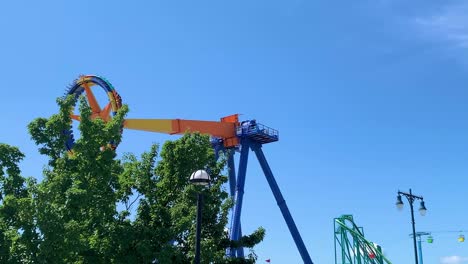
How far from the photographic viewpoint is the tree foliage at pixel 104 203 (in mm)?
17031

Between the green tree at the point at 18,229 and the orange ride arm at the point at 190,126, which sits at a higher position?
the orange ride arm at the point at 190,126

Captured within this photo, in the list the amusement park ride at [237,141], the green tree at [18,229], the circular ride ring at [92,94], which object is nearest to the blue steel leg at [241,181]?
the amusement park ride at [237,141]

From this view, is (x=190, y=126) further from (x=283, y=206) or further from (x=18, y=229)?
(x=18, y=229)

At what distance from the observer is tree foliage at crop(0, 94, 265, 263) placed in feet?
55.9

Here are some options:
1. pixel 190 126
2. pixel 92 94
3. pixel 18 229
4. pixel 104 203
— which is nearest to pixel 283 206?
pixel 190 126

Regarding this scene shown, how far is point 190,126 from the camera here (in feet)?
156

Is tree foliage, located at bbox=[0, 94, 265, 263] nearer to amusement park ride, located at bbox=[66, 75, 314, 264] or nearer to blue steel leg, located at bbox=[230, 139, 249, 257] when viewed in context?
amusement park ride, located at bbox=[66, 75, 314, 264]

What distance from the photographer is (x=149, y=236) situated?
63.7 ft

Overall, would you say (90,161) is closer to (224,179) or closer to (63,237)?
(63,237)

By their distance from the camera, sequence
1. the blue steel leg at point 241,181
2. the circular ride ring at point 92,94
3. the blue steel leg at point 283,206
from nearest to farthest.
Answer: the circular ride ring at point 92,94 < the blue steel leg at point 241,181 < the blue steel leg at point 283,206

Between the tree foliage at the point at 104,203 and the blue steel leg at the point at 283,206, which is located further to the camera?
the blue steel leg at the point at 283,206

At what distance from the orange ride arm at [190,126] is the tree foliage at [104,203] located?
65.0ft

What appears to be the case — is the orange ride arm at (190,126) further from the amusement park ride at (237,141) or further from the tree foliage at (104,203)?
the tree foliage at (104,203)

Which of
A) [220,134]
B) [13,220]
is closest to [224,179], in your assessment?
[13,220]
